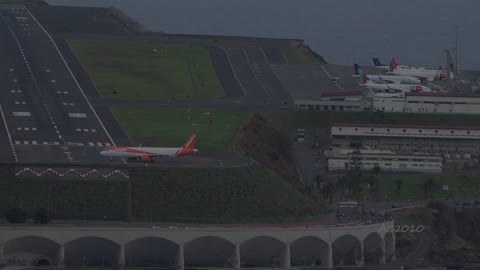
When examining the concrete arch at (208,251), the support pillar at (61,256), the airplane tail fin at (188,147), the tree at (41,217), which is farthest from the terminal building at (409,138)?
the support pillar at (61,256)

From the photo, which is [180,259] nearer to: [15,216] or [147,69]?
[15,216]

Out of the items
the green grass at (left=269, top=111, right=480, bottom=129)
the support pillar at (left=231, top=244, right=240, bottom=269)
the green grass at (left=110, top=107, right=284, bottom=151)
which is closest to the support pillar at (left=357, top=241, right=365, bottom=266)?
the support pillar at (left=231, top=244, right=240, bottom=269)

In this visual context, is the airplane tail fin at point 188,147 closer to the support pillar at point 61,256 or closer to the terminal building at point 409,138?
the support pillar at point 61,256

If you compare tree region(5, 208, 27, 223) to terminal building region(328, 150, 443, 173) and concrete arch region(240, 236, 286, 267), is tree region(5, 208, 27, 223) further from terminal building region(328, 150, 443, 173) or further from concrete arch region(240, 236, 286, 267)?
terminal building region(328, 150, 443, 173)

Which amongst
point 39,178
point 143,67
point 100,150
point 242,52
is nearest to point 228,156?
point 100,150

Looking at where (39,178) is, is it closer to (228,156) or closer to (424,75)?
(228,156)

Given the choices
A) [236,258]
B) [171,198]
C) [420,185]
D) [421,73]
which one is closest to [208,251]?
[236,258]
